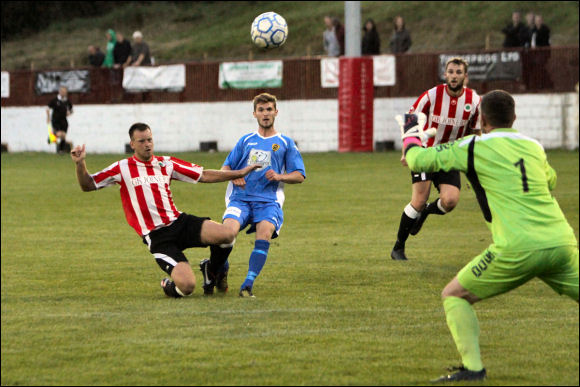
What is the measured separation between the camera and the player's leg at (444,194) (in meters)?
10.3

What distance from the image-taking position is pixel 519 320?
7461mm

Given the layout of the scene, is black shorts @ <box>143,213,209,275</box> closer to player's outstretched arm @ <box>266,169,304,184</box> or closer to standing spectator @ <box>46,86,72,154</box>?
player's outstretched arm @ <box>266,169,304,184</box>

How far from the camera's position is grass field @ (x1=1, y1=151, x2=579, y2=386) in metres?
6.00

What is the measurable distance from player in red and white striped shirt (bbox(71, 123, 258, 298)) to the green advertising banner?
74.3 ft

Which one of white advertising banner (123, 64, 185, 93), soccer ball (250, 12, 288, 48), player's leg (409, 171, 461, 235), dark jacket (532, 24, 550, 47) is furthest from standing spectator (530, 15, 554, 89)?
player's leg (409, 171, 461, 235)

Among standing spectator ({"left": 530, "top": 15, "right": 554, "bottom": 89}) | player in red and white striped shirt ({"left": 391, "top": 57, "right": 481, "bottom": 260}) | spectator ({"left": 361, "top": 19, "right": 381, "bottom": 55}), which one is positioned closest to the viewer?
player in red and white striped shirt ({"left": 391, "top": 57, "right": 481, "bottom": 260})

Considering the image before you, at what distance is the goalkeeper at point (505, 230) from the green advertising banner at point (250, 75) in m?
25.4

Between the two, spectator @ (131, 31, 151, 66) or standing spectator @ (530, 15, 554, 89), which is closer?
standing spectator @ (530, 15, 554, 89)

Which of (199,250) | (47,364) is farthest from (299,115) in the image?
(47,364)

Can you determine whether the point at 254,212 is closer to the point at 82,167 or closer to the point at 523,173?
the point at 82,167

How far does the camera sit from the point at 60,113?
106ft

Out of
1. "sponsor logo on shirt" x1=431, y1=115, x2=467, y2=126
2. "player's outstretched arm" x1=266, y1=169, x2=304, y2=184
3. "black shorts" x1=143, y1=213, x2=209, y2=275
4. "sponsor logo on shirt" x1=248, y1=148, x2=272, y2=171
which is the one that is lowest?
"black shorts" x1=143, y1=213, x2=209, y2=275

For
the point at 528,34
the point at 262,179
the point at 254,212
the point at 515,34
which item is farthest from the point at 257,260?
the point at 515,34

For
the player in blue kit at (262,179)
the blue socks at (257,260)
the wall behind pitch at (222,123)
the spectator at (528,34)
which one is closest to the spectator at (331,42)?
the wall behind pitch at (222,123)
